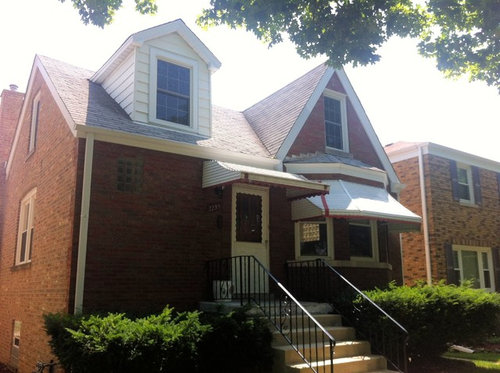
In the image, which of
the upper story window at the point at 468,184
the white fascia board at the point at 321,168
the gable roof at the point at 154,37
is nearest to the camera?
the gable roof at the point at 154,37

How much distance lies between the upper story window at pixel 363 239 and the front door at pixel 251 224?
266cm

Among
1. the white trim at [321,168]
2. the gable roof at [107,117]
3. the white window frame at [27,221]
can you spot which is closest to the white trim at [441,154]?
the white trim at [321,168]

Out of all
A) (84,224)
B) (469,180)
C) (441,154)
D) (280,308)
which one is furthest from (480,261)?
(84,224)

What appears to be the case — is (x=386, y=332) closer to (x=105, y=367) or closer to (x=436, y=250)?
(x=105, y=367)

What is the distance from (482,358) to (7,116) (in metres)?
15.8

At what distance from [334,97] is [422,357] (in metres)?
7.32

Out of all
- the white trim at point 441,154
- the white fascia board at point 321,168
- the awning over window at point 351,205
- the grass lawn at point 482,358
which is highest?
the white trim at point 441,154

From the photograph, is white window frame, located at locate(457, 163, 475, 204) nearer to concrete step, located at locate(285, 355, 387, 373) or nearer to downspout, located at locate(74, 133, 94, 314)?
concrete step, located at locate(285, 355, 387, 373)

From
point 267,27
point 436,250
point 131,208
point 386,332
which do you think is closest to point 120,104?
point 131,208

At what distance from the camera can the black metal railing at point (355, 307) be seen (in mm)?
8383

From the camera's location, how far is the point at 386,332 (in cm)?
841

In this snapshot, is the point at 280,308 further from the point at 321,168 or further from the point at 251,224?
the point at 321,168

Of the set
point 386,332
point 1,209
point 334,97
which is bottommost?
point 386,332

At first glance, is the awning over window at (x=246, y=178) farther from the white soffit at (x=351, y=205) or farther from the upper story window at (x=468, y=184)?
the upper story window at (x=468, y=184)
